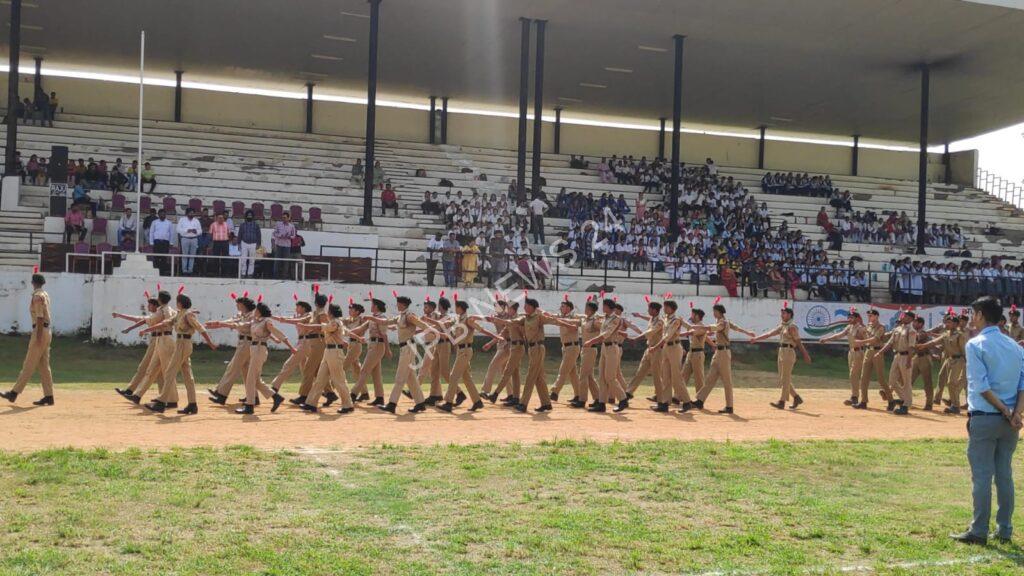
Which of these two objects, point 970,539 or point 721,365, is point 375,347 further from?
point 970,539

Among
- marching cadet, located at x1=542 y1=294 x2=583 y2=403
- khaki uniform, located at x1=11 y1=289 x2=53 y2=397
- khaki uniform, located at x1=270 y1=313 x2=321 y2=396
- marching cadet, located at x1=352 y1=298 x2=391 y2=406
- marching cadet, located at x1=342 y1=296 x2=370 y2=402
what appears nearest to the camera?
khaki uniform, located at x1=11 y1=289 x2=53 y2=397

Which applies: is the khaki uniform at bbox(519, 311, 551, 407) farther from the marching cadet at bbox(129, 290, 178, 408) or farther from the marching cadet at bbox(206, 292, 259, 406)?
the marching cadet at bbox(129, 290, 178, 408)

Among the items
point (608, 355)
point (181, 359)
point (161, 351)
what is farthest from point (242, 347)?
point (608, 355)

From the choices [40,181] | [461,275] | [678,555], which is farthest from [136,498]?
[40,181]

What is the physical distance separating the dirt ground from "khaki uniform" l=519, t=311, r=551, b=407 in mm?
371

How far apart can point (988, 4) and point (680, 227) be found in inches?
448

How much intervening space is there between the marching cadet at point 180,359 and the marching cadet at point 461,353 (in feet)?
12.0

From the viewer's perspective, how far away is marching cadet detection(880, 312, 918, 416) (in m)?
20.1

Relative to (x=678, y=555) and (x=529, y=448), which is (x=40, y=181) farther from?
(x=678, y=555)

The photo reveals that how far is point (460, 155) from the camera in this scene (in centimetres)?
4297

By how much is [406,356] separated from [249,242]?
11862 millimetres

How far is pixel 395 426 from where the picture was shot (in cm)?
1462

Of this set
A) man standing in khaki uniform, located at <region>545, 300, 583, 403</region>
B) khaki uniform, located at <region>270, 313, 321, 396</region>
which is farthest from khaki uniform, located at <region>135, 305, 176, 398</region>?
man standing in khaki uniform, located at <region>545, 300, 583, 403</region>

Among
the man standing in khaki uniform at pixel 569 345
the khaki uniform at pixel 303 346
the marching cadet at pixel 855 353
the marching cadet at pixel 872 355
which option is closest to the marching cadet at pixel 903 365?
the marching cadet at pixel 872 355
